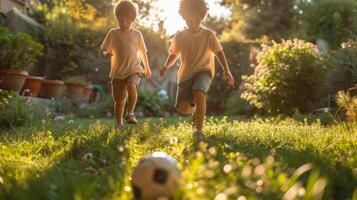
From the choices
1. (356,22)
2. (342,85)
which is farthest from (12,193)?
(356,22)

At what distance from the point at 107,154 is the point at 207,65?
7.18ft

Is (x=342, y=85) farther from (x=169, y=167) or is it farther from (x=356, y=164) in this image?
(x=169, y=167)

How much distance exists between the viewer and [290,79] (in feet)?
34.1

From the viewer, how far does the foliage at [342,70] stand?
420 inches

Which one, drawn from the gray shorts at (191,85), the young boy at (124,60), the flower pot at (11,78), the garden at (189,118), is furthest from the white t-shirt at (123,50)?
the flower pot at (11,78)

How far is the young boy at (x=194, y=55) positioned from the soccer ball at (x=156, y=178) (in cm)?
304

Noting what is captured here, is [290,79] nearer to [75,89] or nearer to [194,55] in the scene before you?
[194,55]

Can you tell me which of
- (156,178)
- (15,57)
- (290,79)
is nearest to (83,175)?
(156,178)

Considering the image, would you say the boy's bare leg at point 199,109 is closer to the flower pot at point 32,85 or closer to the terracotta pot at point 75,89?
the flower pot at point 32,85

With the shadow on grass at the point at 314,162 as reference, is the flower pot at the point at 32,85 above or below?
above

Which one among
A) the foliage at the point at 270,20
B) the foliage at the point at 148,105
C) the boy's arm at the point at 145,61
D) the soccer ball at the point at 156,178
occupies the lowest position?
the foliage at the point at 148,105

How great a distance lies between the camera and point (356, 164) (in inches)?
127

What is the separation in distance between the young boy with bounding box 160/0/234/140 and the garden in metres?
0.36

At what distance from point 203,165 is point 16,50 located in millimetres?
8771
